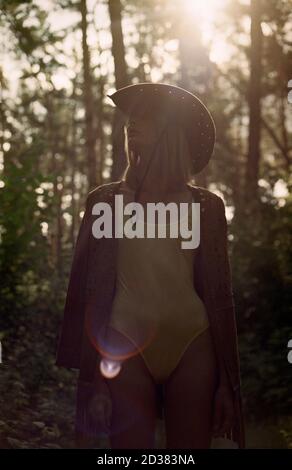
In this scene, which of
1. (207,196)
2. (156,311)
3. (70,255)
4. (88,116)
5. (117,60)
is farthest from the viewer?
(88,116)

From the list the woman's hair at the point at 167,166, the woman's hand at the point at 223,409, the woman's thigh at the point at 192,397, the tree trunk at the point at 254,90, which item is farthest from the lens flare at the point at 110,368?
the tree trunk at the point at 254,90

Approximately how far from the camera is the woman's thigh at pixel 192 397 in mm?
3750

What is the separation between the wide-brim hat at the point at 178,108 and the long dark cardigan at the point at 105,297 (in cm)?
21

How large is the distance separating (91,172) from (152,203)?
65.2 ft

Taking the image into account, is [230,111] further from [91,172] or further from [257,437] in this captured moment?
[257,437]

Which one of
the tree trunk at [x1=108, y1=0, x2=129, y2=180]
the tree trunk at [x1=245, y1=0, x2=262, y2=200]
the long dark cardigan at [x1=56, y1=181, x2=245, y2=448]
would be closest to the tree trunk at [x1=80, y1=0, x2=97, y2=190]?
the tree trunk at [x1=245, y1=0, x2=262, y2=200]

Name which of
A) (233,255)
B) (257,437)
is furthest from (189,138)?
(233,255)

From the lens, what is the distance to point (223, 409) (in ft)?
12.6

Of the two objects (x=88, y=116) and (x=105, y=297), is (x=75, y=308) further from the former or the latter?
(x=88, y=116)

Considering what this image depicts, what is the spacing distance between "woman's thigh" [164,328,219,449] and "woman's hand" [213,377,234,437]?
0.04 meters

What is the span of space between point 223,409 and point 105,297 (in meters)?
0.70

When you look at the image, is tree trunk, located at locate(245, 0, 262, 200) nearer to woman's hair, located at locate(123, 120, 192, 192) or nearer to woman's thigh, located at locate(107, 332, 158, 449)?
woman's hair, located at locate(123, 120, 192, 192)

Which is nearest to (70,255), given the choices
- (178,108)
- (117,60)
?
(117,60)

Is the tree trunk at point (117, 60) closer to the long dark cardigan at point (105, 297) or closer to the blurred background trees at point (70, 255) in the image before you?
the blurred background trees at point (70, 255)
